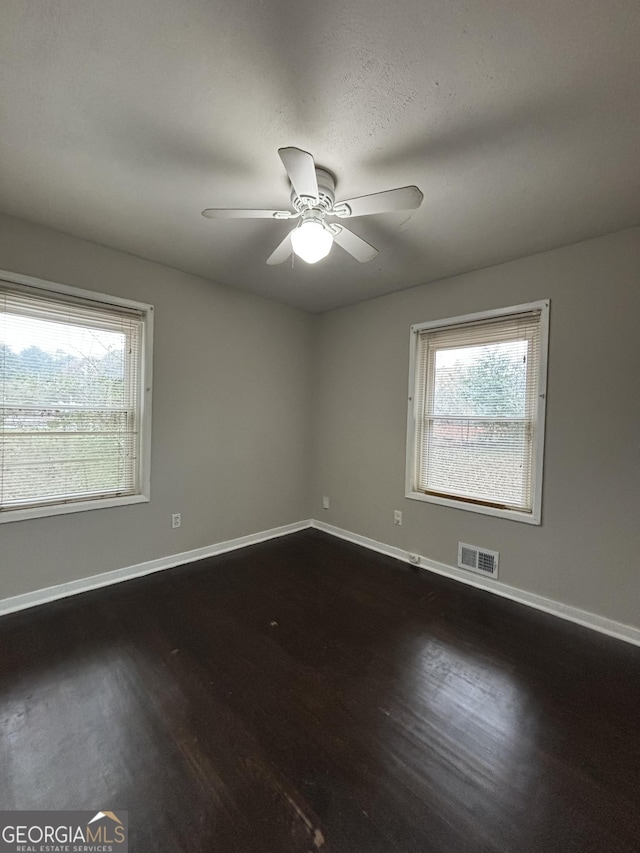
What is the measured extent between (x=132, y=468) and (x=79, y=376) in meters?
0.81

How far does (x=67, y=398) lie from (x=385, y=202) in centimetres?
246

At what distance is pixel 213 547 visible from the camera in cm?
333

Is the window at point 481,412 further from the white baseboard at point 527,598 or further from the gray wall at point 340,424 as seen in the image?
the white baseboard at point 527,598

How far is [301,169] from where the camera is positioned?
1.37 meters

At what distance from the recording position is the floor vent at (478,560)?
272 centimetres

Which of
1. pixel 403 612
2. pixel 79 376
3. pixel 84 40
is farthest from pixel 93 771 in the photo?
pixel 84 40

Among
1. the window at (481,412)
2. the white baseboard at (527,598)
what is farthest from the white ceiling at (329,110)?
the white baseboard at (527,598)

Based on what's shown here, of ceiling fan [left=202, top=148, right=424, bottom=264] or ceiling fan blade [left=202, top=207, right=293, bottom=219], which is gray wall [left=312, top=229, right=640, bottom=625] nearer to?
ceiling fan [left=202, top=148, right=424, bottom=264]

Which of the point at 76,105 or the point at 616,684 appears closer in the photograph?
the point at 76,105

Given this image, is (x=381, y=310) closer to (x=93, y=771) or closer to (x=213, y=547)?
(x=213, y=547)

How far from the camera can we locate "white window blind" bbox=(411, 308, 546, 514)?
2.62 meters

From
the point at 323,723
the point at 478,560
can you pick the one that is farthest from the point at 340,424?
the point at 323,723

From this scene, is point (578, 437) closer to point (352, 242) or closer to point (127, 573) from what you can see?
point (352, 242)

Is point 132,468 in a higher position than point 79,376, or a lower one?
lower
